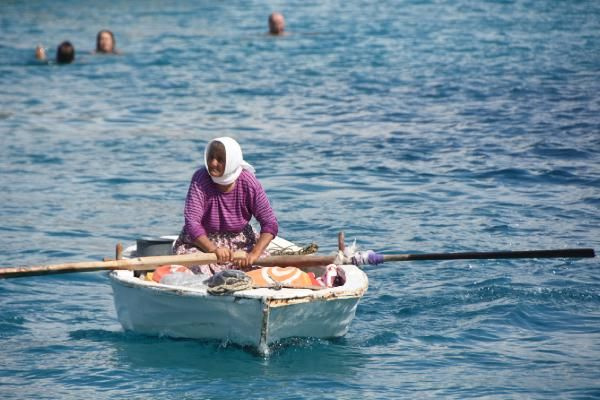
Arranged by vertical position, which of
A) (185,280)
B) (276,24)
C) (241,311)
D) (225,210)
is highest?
(276,24)

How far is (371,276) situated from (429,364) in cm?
238

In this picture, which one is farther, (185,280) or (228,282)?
(185,280)

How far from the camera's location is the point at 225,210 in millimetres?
9266

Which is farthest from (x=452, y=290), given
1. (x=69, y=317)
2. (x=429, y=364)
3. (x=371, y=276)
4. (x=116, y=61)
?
(x=116, y=61)

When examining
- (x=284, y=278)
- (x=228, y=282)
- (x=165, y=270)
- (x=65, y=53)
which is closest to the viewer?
(x=228, y=282)

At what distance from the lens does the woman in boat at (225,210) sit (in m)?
8.98

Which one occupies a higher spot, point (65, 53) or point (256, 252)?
point (65, 53)

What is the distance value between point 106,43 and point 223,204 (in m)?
17.1

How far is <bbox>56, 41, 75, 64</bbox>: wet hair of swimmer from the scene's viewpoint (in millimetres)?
24411

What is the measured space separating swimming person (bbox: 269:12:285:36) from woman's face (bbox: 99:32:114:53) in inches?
147

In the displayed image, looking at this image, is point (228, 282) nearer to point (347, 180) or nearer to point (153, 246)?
point (153, 246)

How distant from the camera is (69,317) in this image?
10.2 m

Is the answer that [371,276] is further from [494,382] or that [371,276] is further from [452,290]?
[494,382]

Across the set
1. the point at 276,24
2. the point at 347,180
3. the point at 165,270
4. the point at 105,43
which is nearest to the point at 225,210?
the point at 165,270
